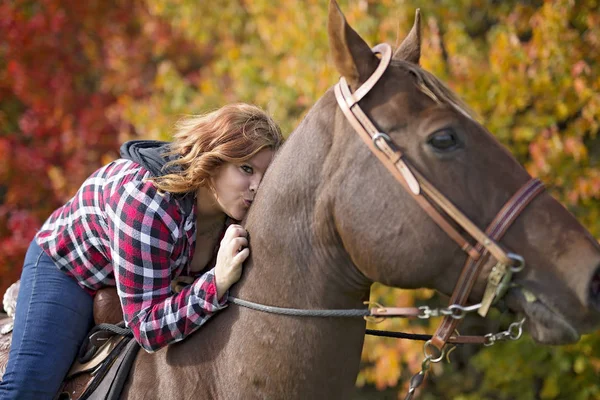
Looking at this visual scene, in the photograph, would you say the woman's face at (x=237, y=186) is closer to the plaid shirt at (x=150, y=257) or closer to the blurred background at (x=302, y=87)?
the plaid shirt at (x=150, y=257)

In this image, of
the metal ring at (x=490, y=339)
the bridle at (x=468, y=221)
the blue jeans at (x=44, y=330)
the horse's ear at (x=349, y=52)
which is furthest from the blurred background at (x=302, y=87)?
the metal ring at (x=490, y=339)

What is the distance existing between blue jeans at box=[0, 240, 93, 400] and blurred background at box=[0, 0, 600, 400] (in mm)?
2836

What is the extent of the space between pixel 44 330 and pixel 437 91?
1894mm

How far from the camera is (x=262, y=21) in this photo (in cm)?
707

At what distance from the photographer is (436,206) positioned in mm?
2287

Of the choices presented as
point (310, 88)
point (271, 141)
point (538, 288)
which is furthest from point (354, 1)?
point (538, 288)

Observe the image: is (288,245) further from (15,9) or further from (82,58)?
(82,58)

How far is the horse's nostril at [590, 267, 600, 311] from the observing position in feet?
7.11

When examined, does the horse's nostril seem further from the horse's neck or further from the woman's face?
the woman's face

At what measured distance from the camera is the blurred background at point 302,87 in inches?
232

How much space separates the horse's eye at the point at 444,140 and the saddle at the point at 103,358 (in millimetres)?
1517

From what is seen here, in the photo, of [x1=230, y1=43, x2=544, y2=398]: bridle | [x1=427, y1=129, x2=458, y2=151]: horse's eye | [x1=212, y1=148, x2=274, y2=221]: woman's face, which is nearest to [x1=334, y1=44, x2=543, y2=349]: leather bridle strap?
[x1=230, y1=43, x2=544, y2=398]: bridle

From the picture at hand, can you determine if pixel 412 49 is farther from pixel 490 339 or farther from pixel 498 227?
pixel 490 339

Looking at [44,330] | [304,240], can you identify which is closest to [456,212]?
[304,240]
